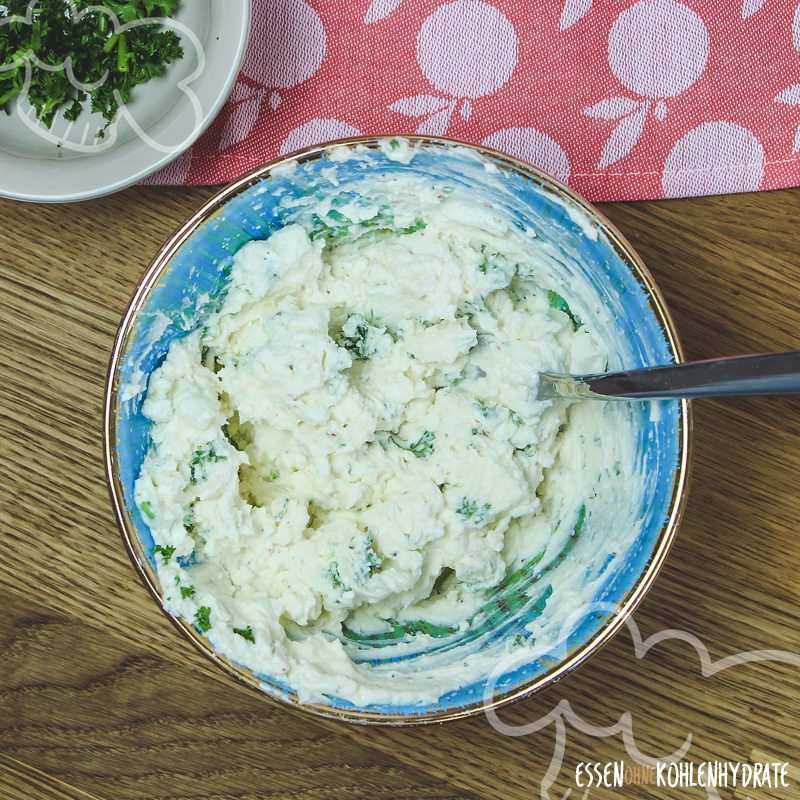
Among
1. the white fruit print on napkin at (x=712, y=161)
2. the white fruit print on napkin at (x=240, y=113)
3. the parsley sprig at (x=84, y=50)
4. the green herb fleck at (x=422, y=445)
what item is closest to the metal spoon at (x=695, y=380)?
the green herb fleck at (x=422, y=445)

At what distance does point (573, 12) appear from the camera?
4.03 ft

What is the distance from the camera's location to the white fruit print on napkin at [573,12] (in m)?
1.23

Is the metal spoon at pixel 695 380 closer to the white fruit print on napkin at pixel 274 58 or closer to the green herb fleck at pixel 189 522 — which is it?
the green herb fleck at pixel 189 522

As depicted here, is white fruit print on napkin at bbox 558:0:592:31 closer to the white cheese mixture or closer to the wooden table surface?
the wooden table surface

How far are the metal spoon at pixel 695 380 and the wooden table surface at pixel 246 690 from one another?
13.4 inches

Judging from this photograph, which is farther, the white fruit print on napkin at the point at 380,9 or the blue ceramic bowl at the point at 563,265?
the white fruit print on napkin at the point at 380,9

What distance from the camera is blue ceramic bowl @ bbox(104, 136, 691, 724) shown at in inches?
39.1

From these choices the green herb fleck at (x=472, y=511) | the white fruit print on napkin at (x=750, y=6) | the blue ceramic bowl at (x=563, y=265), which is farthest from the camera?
the white fruit print on napkin at (x=750, y=6)

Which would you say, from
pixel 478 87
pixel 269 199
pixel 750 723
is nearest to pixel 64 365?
pixel 269 199

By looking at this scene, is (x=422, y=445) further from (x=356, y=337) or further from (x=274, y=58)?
(x=274, y=58)

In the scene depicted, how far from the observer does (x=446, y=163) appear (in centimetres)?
102

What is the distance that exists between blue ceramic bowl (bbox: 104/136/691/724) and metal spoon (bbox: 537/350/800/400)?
0.32ft

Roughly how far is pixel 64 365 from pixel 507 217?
0.77m

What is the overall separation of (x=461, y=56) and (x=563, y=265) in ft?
1.42
